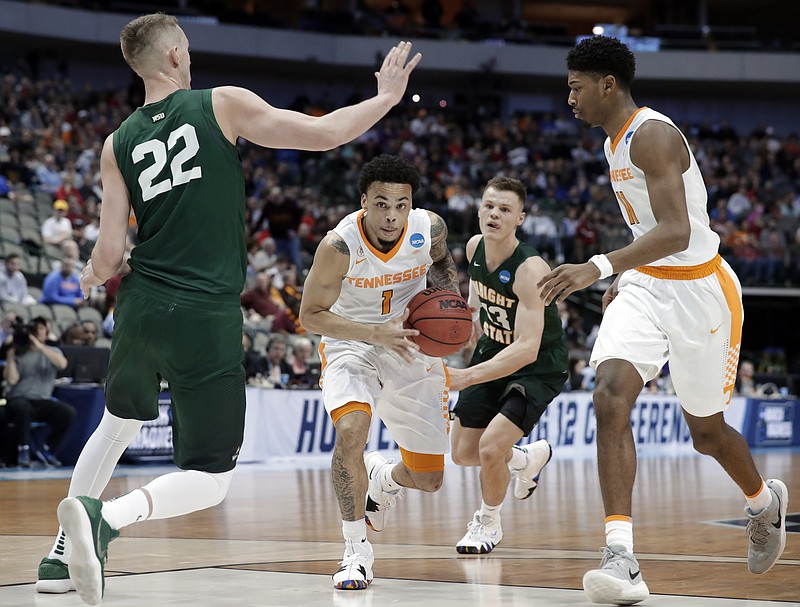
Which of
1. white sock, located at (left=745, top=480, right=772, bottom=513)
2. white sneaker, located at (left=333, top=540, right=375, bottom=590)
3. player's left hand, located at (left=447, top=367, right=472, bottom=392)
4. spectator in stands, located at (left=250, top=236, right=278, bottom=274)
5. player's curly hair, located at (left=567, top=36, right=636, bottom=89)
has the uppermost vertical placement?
spectator in stands, located at (left=250, top=236, right=278, bottom=274)

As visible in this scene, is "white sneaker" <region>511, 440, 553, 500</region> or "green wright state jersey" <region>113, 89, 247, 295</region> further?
"white sneaker" <region>511, 440, 553, 500</region>

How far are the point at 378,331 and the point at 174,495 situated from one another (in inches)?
53.5

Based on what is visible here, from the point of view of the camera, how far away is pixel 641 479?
11234 mm

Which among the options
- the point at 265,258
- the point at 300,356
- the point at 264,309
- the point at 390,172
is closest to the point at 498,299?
the point at 390,172

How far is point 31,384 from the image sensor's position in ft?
36.3

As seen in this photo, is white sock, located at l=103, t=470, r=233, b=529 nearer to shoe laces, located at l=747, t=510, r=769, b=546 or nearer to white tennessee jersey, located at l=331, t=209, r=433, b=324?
white tennessee jersey, located at l=331, t=209, r=433, b=324

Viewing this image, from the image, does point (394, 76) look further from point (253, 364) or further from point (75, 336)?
point (253, 364)

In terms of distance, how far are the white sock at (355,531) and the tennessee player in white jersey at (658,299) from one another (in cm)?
111

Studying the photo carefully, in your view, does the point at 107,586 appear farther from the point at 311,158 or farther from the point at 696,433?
the point at 311,158

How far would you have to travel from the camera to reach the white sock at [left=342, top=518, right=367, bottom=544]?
15.3 ft

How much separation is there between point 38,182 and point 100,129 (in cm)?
458

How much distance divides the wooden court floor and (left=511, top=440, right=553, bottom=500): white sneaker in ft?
0.96

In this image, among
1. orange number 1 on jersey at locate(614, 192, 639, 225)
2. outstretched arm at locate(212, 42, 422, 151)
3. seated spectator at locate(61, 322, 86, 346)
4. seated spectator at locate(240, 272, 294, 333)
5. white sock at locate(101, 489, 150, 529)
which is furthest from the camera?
seated spectator at locate(240, 272, 294, 333)

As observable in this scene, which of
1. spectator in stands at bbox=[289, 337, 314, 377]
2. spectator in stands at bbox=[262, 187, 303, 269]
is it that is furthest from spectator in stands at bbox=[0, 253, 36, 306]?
spectator in stands at bbox=[262, 187, 303, 269]
